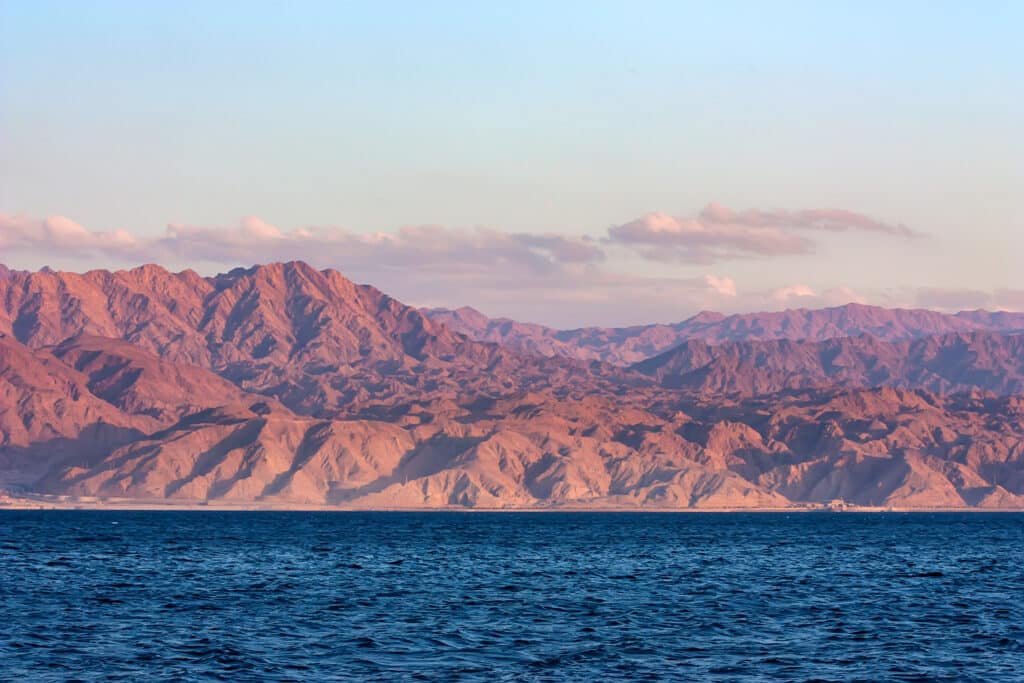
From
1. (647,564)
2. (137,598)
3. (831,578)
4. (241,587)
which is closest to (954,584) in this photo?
(831,578)

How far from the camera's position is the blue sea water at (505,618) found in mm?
67812

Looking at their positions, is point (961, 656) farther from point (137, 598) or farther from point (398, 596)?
point (137, 598)

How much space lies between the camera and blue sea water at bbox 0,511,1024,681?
222ft

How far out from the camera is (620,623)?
3388 inches

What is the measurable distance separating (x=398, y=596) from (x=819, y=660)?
4017cm

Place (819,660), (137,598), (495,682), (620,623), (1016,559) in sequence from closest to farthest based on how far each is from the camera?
1. (495,682)
2. (819,660)
3. (620,623)
4. (137,598)
5. (1016,559)

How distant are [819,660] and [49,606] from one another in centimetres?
4934

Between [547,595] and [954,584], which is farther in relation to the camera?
[954,584]

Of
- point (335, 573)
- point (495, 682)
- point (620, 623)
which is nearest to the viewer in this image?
point (495, 682)

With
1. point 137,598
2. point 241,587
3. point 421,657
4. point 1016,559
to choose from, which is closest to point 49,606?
point 137,598

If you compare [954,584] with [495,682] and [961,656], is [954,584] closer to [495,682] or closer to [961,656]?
[961,656]

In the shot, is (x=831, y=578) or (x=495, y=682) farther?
(x=831, y=578)

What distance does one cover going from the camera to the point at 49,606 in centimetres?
9288

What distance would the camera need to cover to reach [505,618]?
88.4 m
